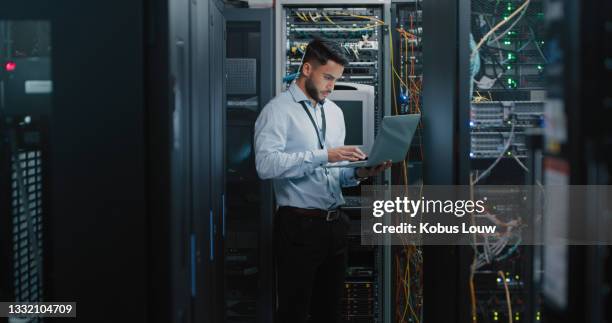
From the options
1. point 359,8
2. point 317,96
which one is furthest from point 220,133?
point 359,8

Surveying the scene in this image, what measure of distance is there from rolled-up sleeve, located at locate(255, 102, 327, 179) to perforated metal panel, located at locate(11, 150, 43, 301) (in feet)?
4.40

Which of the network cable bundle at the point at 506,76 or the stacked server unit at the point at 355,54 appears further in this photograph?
the stacked server unit at the point at 355,54

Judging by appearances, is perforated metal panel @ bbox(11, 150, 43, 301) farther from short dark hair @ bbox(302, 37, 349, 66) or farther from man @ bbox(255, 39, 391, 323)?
short dark hair @ bbox(302, 37, 349, 66)

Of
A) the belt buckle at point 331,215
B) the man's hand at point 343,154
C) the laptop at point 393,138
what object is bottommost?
the belt buckle at point 331,215

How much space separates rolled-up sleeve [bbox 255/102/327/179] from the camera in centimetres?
258

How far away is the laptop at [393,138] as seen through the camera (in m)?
2.23

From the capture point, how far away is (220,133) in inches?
94.3

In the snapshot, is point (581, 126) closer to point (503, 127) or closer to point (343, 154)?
point (503, 127)

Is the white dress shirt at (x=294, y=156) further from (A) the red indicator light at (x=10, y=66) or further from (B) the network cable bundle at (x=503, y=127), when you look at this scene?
(A) the red indicator light at (x=10, y=66)

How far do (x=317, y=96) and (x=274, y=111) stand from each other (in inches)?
8.6

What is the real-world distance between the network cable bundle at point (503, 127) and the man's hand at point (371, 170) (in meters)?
0.48

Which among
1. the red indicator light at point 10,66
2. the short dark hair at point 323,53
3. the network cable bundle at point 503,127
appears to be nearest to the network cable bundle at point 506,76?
the network cable bundle at point 503,127

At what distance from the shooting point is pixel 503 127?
7.01 ft

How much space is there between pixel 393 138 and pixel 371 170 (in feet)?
1.31
